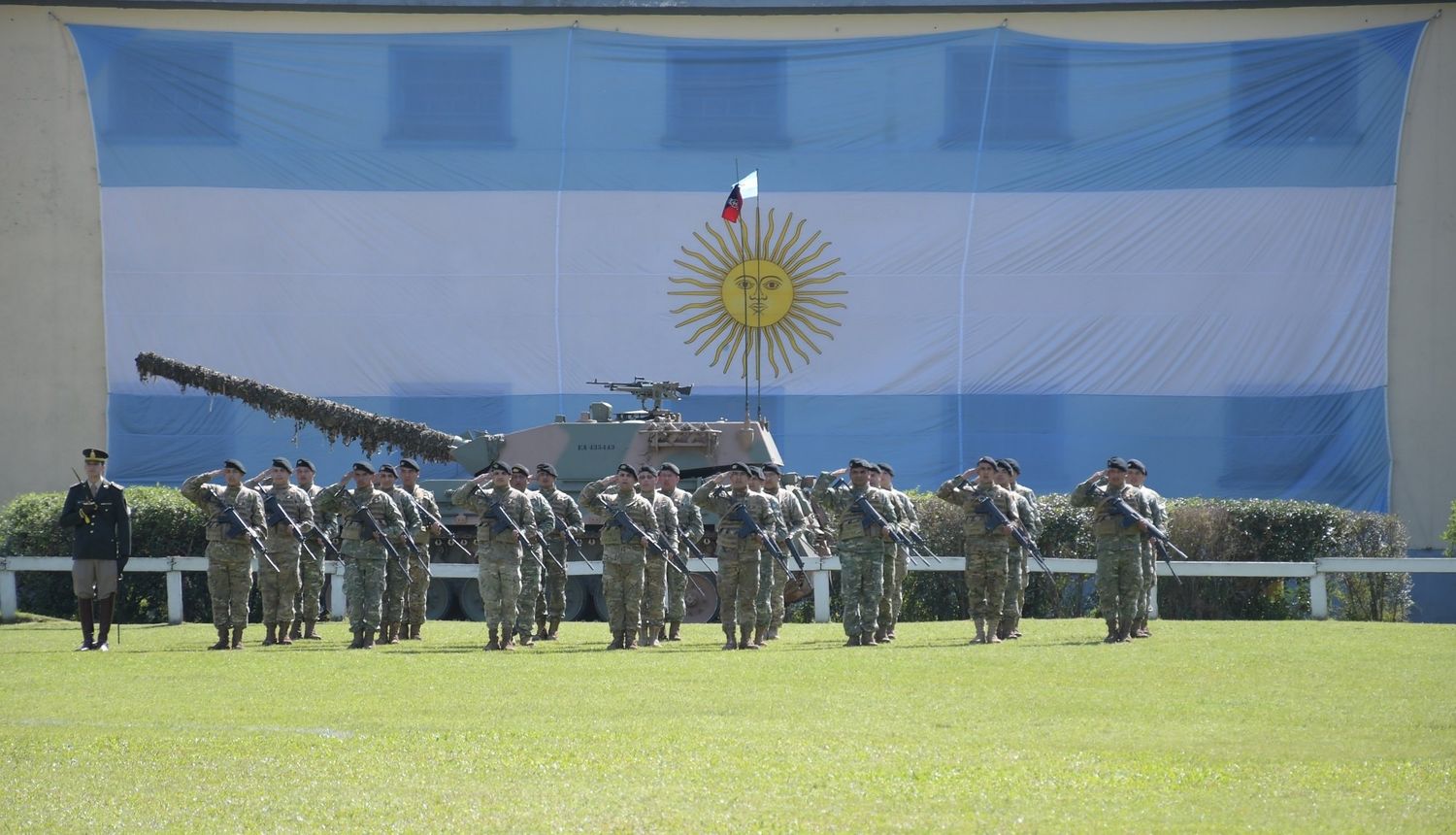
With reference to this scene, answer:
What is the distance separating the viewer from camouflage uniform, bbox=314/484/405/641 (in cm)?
1569

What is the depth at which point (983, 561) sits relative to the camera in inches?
610

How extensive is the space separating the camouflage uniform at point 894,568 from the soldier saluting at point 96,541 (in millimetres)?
6671

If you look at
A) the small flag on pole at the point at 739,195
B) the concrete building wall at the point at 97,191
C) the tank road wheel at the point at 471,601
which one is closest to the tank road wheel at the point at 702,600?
the tank road wheel at the point at 471,601

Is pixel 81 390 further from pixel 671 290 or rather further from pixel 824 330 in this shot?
pixel 824 330

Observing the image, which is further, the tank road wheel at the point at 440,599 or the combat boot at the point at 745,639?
the tank road wheel at the point at 440,599

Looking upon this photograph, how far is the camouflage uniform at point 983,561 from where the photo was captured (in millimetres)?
15430

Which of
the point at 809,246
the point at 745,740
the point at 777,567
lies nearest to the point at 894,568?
the point at 777,567

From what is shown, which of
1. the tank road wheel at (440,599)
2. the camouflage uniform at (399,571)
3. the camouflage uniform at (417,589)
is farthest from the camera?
the tank road wheel at (440,599)

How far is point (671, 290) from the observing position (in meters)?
26.8

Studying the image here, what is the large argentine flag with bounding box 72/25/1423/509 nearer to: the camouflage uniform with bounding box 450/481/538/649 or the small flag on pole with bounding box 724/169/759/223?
the small flag on pole with bounding box 724/169/759/223

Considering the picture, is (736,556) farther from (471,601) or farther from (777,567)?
(471,601)

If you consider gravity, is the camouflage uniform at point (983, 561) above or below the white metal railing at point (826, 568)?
above

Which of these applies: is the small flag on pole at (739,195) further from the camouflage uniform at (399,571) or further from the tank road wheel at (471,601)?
the camouflage uniform at (399,571)

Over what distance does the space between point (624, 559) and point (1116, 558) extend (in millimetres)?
4268
